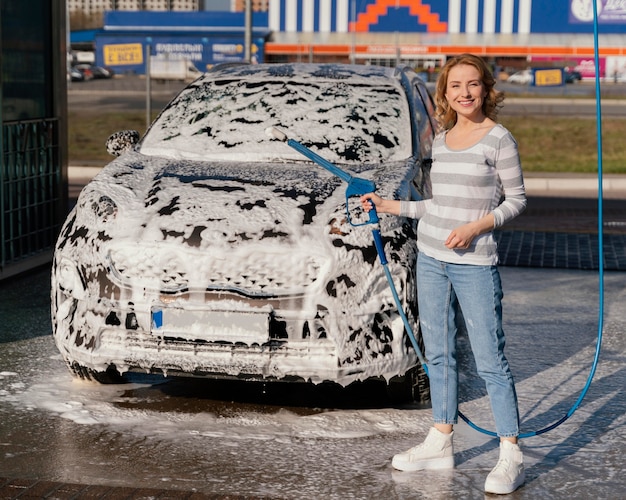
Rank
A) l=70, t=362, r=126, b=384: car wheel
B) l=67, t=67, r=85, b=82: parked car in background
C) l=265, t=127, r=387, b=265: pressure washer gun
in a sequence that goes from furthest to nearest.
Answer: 1. l=67, t=67, r=85, b=82: parked car in background
2. l=70, t=362, r=126, b=384: car wheel
3. l=265, t=127, r=387, b=265: pressure washer gun

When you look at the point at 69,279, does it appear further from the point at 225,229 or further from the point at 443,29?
the point at 443,29

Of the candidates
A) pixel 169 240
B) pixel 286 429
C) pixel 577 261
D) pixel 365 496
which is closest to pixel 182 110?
pixel 169 240

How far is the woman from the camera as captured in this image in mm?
4289

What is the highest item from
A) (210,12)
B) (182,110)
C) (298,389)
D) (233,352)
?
(210,12)

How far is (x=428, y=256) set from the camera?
446cm

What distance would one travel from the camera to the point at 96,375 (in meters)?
5.67

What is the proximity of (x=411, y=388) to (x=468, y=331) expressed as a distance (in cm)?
112

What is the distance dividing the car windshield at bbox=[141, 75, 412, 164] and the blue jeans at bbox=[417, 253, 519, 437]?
5.79 feet

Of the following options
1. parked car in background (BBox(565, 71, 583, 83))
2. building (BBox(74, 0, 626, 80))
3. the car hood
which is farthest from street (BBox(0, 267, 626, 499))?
building (BBox(74, 0, 626, 80))

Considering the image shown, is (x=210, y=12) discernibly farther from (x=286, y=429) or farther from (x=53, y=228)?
(x=286, y=429)

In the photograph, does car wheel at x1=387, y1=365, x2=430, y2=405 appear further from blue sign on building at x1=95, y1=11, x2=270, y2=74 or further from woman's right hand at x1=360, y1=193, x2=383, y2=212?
blue sign on building at x1=95, y1=11, x2=270, y2=74

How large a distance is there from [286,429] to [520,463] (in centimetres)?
117

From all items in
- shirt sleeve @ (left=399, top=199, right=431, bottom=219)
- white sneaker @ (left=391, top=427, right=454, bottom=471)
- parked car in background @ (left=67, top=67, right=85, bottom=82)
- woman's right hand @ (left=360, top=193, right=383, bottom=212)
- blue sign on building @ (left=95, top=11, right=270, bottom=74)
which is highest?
blue sign on building @ (left=95, top=11, right=270, bottom=74)

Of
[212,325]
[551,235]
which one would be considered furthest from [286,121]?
[551,235]
